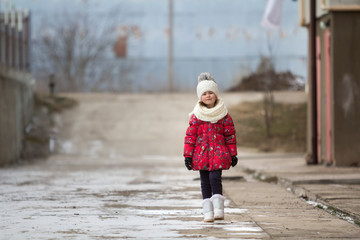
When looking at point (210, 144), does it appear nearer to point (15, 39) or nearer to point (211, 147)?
point (211, 147)

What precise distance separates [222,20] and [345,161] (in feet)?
102

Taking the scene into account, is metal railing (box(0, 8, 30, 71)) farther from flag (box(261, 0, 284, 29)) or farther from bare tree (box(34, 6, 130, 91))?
bare tree (box(34, 6, 130, 91))

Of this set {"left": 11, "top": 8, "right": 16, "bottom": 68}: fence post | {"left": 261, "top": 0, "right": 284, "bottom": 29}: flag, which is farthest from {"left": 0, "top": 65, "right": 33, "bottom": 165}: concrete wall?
{"left": 261, "top": 0, "right": 284, "bottom": 29}: flag

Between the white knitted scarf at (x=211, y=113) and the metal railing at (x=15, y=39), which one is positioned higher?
the metal railing at (x=15, y=39)

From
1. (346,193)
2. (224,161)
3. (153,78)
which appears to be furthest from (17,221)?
(153,78)

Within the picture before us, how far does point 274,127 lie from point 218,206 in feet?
80.9

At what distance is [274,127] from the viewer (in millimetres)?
34125

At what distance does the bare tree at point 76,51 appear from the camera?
162ft

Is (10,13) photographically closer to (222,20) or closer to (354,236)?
(222,20)

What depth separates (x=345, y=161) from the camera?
19.1m

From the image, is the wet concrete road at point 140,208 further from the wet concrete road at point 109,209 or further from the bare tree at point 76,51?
the bare tree at point 76,51

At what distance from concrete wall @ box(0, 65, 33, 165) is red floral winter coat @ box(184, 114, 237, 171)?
14.7m

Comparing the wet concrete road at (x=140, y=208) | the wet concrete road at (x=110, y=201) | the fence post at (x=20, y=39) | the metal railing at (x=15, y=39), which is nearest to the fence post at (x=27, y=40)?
the metal railing at (x=15, y=39)

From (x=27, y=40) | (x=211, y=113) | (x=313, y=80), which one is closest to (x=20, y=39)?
(x=27, y=40)
